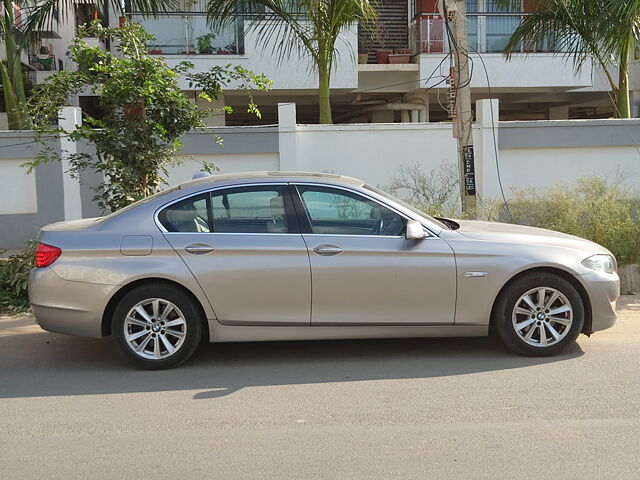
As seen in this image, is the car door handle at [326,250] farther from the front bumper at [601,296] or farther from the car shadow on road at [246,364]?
the front bumper at [601,296]

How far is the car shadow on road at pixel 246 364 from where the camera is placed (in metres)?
5.38

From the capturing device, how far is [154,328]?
18.3 feet

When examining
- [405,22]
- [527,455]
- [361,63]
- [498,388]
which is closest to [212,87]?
[498,388]

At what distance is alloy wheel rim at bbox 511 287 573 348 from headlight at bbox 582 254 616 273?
36 cm

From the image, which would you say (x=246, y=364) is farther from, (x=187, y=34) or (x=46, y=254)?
(x=187, y=34)

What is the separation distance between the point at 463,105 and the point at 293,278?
5149 mm

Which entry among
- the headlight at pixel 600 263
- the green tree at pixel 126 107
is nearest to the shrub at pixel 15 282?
the green tree at pixel 126 107

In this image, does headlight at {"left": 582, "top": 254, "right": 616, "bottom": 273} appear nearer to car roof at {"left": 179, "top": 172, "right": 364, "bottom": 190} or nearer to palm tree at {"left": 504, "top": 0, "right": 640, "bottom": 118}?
car roof at {"left": 179, "top": 172, "right": 364, "bottom": 190}

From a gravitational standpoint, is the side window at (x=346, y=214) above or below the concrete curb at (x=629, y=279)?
above

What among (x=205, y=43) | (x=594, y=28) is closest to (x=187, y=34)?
(x=205, y=43)

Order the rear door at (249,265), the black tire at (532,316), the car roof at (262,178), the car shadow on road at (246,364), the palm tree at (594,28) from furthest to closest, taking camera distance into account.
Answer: the palm tree at (594,28), the car roof at (262,178), the black tire at (532,316), the rear door at (249,265), the car shadow on road at (246,364)

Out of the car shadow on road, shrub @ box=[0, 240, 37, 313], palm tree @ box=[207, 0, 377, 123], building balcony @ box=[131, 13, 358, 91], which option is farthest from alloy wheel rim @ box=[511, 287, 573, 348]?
building balcony @ box=[131, 13, 358, 91]

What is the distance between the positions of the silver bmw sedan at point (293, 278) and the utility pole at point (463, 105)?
3.84 metres

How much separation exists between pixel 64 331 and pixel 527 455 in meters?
3.73
